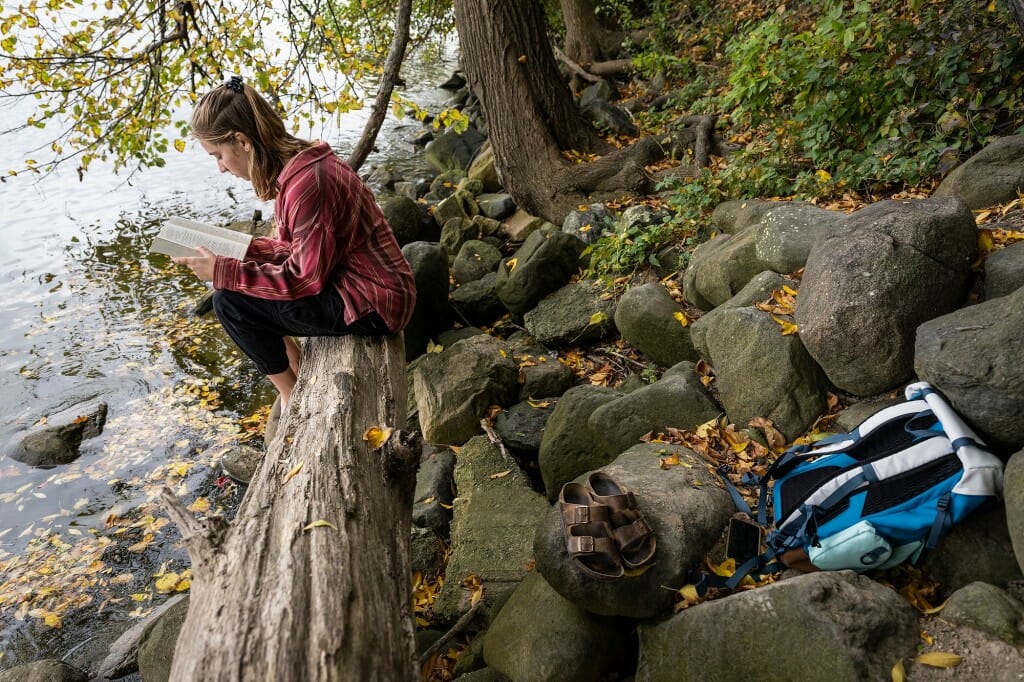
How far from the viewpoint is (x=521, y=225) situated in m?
7.38

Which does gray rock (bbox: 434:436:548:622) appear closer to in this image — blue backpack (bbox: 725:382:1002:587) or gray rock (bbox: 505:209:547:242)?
blue backpack (bbox: 725:382:1002:587)

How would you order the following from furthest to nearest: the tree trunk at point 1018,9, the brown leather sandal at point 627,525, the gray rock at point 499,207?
the gray rock at point 499,207 → the tree trunk at point 1018,9 → the brown leather sandal at point 627,525

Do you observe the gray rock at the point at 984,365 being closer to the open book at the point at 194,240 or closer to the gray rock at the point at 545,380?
the gray rock at the point at 545,380

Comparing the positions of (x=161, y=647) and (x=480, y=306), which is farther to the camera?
(x=480, y=306)

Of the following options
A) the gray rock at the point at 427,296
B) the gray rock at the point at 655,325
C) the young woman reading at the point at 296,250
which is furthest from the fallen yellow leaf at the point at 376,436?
the gray rock at the point at 427,296

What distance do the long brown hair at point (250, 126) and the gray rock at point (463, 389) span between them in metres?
2.00

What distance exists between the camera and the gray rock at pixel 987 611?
77.8 inches

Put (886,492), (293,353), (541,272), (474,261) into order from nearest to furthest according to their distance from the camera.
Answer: (886,492)
(293,353)
(541,272)
(474,261)

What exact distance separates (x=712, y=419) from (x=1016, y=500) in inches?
62.8

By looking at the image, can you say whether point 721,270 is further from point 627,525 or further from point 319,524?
point 319,524

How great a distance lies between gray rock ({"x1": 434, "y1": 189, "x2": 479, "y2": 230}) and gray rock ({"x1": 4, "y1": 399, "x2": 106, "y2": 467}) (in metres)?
4.32

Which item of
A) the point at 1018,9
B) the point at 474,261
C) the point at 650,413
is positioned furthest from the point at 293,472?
the point at 474,261

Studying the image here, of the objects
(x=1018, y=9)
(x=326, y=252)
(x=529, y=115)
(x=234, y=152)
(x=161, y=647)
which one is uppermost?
(x=234, y=152)

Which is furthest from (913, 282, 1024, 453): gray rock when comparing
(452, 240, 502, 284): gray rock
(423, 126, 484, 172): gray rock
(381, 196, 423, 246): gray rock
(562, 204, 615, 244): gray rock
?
(423, 126, 484, 172): gray rock
